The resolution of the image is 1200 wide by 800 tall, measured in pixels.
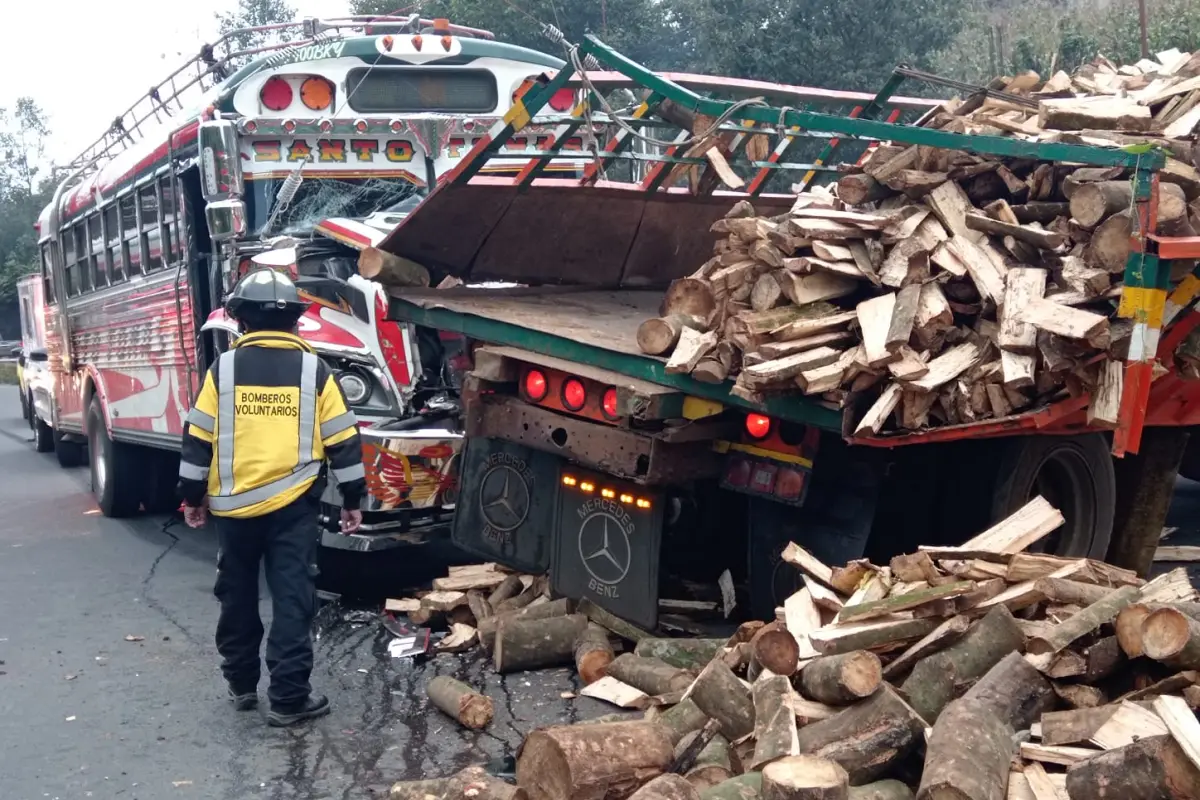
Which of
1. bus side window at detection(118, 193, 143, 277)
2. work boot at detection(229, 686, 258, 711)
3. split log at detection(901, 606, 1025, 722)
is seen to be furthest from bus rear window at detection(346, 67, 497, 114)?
split log at detection(901, 606, 1025, 722)

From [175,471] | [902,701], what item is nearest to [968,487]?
[902,701]

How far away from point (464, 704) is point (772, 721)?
4.99ft

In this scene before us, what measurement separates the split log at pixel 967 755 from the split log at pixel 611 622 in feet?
6.88

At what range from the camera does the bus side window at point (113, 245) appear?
1064 cm

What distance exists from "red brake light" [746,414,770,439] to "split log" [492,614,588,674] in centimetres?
118

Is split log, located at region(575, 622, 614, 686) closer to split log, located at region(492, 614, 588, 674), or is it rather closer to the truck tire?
split log, located at region(492, 614, 588, 674)

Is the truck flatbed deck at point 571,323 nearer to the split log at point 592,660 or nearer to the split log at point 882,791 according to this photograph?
the split log at point 592,660

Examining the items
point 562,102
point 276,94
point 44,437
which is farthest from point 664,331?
point 44,437

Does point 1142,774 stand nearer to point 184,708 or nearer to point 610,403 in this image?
point 610,403

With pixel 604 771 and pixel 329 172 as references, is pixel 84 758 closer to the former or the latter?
pixel 604 771

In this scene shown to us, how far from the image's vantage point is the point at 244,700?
546 cm

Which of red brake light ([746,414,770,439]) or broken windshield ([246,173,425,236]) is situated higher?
broken windshield ([246,173,425,236])

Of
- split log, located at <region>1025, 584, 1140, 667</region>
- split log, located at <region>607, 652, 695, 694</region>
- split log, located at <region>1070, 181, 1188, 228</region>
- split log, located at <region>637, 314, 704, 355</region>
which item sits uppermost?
split log, located at <region>1070, 181, 1188, 228</region>

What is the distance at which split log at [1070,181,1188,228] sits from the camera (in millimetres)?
4352
